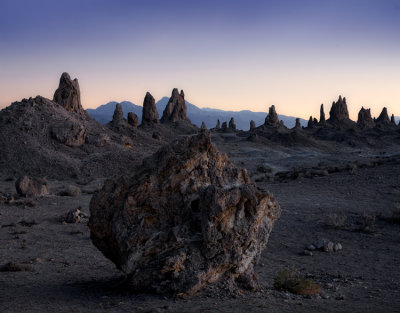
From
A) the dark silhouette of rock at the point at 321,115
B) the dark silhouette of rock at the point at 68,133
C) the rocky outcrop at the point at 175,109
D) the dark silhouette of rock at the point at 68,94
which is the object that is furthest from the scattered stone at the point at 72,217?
the dark silhouette of rock at the point at 321,115

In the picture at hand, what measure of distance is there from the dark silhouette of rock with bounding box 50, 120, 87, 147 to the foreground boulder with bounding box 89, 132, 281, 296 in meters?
26.8

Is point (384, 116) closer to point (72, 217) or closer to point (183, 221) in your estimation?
point (72, 217)

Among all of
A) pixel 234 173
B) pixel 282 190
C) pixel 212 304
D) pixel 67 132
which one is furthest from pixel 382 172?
pixel 67 132

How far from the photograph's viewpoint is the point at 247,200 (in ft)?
20.5

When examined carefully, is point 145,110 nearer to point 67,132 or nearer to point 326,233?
point 67,132

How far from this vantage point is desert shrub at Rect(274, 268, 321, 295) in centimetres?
671

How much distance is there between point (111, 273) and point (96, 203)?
6.46ft

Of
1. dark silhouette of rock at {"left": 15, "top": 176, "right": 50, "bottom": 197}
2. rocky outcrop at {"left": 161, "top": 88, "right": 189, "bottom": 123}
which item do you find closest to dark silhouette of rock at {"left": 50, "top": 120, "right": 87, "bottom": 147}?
dark silhouette of rock at {"left": 15, "top": 176, "right": 50, "bottom": 197}

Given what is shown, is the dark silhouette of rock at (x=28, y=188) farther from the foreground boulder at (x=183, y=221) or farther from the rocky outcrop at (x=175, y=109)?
the rocky outcrop at (x=175, y=109)

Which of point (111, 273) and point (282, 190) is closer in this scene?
point (111, 273)

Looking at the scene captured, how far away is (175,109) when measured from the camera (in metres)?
77.0

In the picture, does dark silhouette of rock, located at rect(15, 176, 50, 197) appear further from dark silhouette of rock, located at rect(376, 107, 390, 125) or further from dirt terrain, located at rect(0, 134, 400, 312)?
dark silhouette of rock, located at rect(376, 107, 390, 125)

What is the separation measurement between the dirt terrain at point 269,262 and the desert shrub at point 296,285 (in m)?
0.15

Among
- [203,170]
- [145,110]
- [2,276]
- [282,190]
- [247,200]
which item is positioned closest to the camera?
[247,200]
